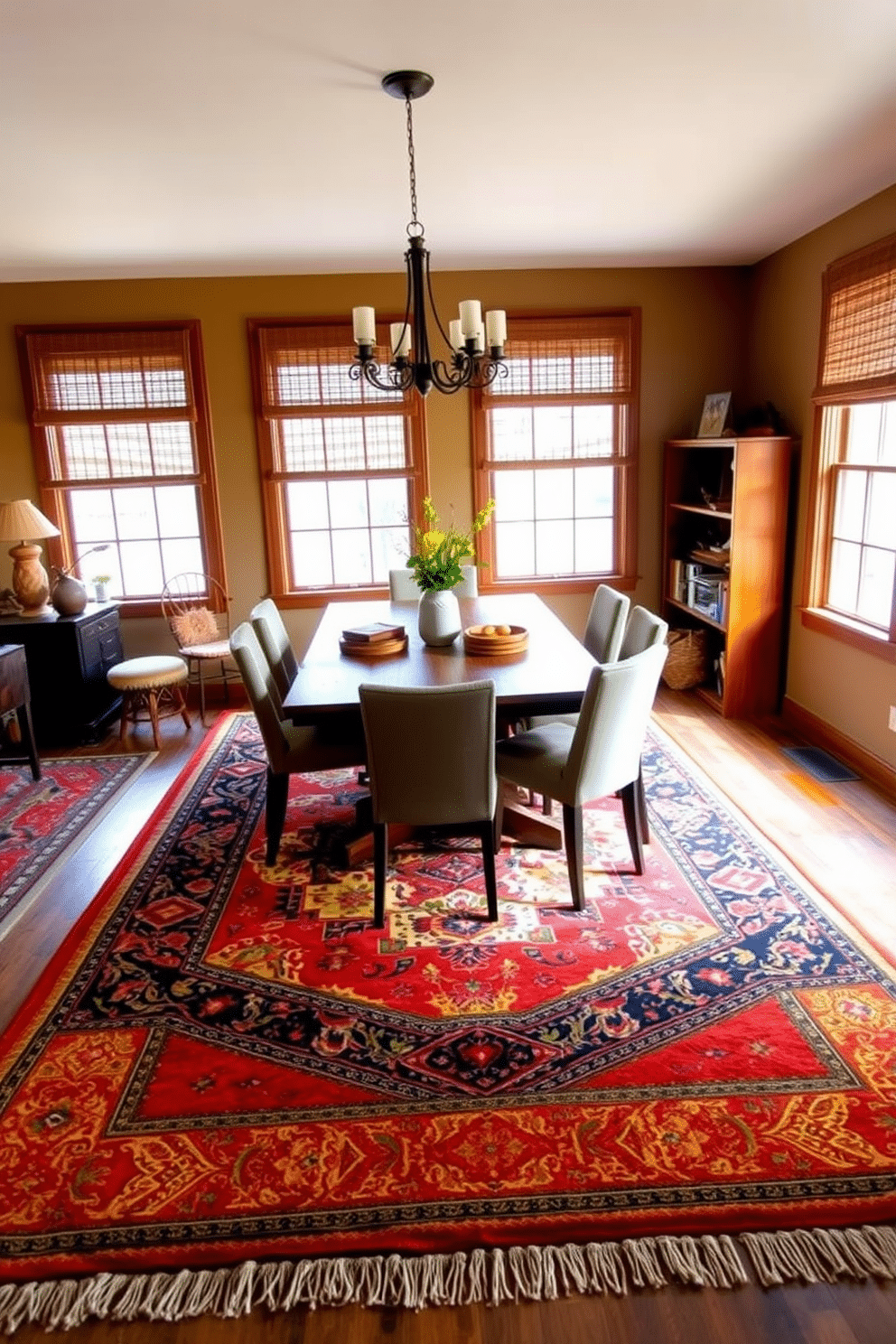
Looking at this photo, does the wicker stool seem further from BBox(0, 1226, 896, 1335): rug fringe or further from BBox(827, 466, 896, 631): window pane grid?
BBox(827, 466, 896, 631): window pane grid

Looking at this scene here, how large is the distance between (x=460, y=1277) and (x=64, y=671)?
412cm

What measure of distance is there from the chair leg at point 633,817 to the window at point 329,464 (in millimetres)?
2804

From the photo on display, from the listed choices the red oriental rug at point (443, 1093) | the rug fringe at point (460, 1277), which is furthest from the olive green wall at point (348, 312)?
the rug fringe at point (460, 1277)

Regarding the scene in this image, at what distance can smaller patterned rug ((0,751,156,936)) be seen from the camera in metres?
3.24

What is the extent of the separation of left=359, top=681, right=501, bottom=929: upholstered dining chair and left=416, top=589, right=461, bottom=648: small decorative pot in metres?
0.85

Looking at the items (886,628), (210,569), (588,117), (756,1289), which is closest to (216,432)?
(210,569)

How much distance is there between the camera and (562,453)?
18.0 ft

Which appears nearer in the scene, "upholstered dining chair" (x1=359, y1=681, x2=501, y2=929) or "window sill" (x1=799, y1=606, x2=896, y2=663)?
"upholstered dining chair" (x1=359, y1=681, x2=501, y2=929)

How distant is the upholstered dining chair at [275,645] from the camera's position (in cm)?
361

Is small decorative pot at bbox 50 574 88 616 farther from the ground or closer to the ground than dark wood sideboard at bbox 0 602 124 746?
farther from the ground

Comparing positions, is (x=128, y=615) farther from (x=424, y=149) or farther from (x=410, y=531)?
(x=424, y=149)

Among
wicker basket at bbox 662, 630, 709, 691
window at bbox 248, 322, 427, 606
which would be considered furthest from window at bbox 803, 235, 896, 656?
window at bbox 248, 322, 427, 606

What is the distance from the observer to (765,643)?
4.89m

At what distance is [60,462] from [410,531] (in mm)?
2291
